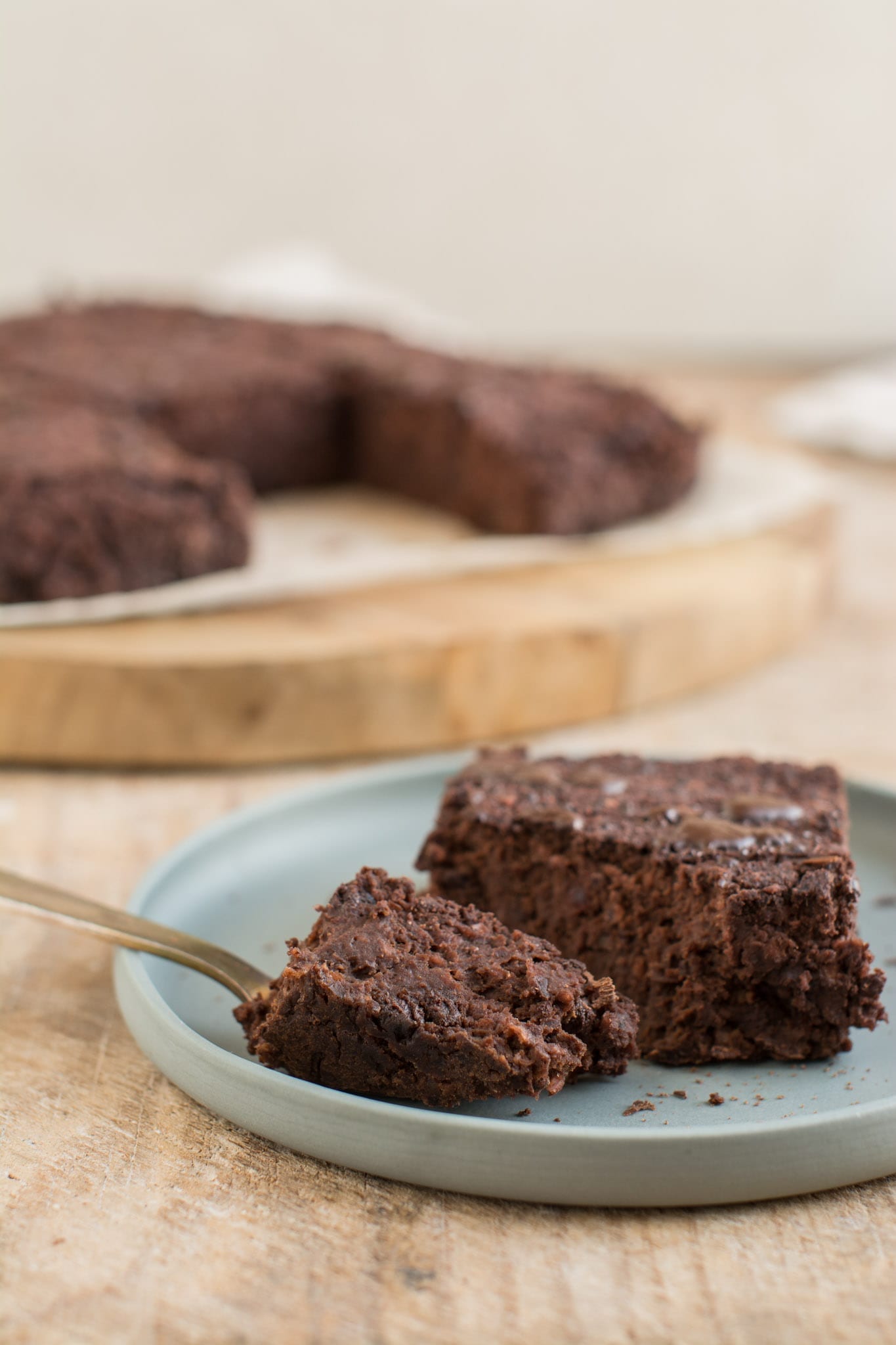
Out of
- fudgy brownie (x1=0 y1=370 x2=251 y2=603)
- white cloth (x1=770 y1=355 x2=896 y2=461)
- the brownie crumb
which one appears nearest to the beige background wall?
white cloth (x1=770 y1=355 x2=896 y2=461)

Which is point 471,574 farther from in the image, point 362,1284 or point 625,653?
point 362,1284

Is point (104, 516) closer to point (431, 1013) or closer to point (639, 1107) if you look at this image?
point (431, 1013)

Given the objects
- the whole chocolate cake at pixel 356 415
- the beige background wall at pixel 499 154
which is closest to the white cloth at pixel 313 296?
the whole chocolate cake at pixel 356 415

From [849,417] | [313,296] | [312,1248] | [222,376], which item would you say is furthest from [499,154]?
[312,1248]

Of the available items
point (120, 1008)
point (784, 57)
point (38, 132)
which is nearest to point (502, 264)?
point (784, 57)

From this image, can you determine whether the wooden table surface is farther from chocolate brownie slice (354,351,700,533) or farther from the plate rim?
chocolate brownie slice (354,351,700,533)

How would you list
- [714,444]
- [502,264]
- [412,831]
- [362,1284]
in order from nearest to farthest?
[362,1284] → [412,831] → [714,444] → [502,264]
